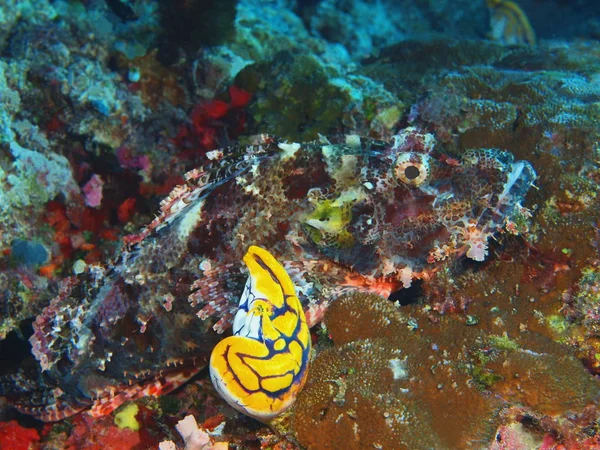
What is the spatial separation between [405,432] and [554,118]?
3.64m

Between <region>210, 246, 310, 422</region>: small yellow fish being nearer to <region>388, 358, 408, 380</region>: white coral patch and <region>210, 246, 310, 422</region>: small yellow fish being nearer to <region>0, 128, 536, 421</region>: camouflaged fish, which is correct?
<region>388, 358, 408, 380</region>: white coral patch

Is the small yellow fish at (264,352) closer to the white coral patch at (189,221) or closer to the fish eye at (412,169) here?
the white coral patch at (189,221)

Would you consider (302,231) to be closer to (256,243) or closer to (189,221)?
(256,243)

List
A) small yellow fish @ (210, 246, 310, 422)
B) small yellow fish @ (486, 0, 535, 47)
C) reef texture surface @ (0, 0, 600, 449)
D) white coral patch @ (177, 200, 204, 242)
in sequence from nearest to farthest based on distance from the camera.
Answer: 1. small yellow fish @ (210, 246, 310, 422)
2. reef texture surface @ (0, 0, 600, 449)
3. white coral patch @ (177, 200, 204, 242)
4. small yellow fish @ (486, 0, 535, 47)

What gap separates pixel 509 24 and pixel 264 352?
13.2 m

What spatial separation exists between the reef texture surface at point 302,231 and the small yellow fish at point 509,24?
5590 mm

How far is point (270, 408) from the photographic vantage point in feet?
8.15

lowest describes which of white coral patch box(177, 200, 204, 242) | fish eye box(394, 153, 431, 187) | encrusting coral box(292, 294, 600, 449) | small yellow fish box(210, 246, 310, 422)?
encrusting coral box(292, 294, 600, 449)

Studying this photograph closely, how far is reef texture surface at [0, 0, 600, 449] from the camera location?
3.06m

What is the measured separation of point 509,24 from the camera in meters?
12.3

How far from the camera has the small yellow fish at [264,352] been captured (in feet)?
7.82

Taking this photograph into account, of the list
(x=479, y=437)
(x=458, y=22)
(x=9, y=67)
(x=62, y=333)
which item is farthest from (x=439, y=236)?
(x=458, y=22)

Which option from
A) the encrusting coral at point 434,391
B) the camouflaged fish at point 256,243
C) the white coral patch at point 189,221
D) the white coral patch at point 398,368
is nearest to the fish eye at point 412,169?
the camouflaged fish at point 256,243

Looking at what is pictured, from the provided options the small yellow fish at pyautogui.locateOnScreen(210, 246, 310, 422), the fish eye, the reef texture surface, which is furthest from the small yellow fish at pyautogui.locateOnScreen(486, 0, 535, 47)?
the small yellow fish at pyautogui.locateOnScreen(210, 246, 310, 422)
